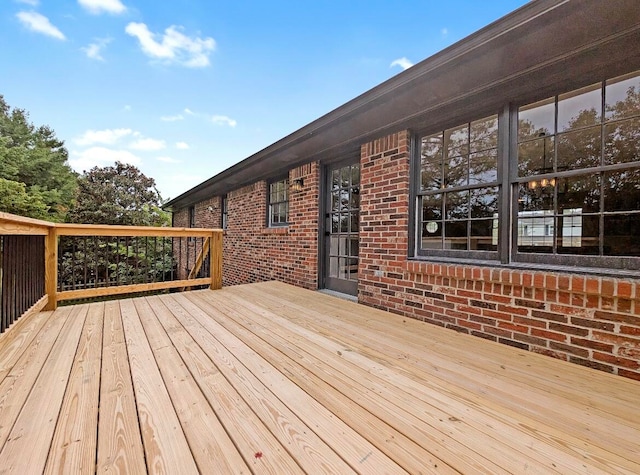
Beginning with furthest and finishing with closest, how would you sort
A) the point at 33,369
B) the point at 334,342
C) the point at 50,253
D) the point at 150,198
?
1. the point at 150,198
2. the point at 50,253
3. the point at 334,342
4. the point at 33,369

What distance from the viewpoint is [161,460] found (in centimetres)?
95

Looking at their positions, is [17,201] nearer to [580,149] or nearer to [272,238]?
[272,238]

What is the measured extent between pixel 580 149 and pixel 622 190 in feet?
1.25

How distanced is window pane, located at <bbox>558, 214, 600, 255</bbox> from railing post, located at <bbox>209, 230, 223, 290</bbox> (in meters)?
3.83

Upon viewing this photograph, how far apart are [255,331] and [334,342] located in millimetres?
678

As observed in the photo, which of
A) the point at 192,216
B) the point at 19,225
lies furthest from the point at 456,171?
the point at 192,216

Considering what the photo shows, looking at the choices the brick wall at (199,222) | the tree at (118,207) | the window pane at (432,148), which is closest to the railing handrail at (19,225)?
the window pane at (432,148)

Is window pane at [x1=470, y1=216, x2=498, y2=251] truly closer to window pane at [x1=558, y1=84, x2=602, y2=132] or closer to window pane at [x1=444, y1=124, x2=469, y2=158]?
window pane at [x1=444, y1=124, x2=469, y2=158]

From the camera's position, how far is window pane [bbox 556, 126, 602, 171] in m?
1.92

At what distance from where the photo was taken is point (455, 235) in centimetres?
264

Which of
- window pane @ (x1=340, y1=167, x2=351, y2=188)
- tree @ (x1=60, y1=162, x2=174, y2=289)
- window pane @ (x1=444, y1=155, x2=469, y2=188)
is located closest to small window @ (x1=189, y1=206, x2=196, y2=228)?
tree @ (x1=60, y1=162, x2=174, y2=289)

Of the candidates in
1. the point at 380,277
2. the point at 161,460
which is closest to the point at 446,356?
the point at 380,277

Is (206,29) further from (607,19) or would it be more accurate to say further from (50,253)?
(607,19)

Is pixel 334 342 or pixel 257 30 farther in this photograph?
pixel 257 30
